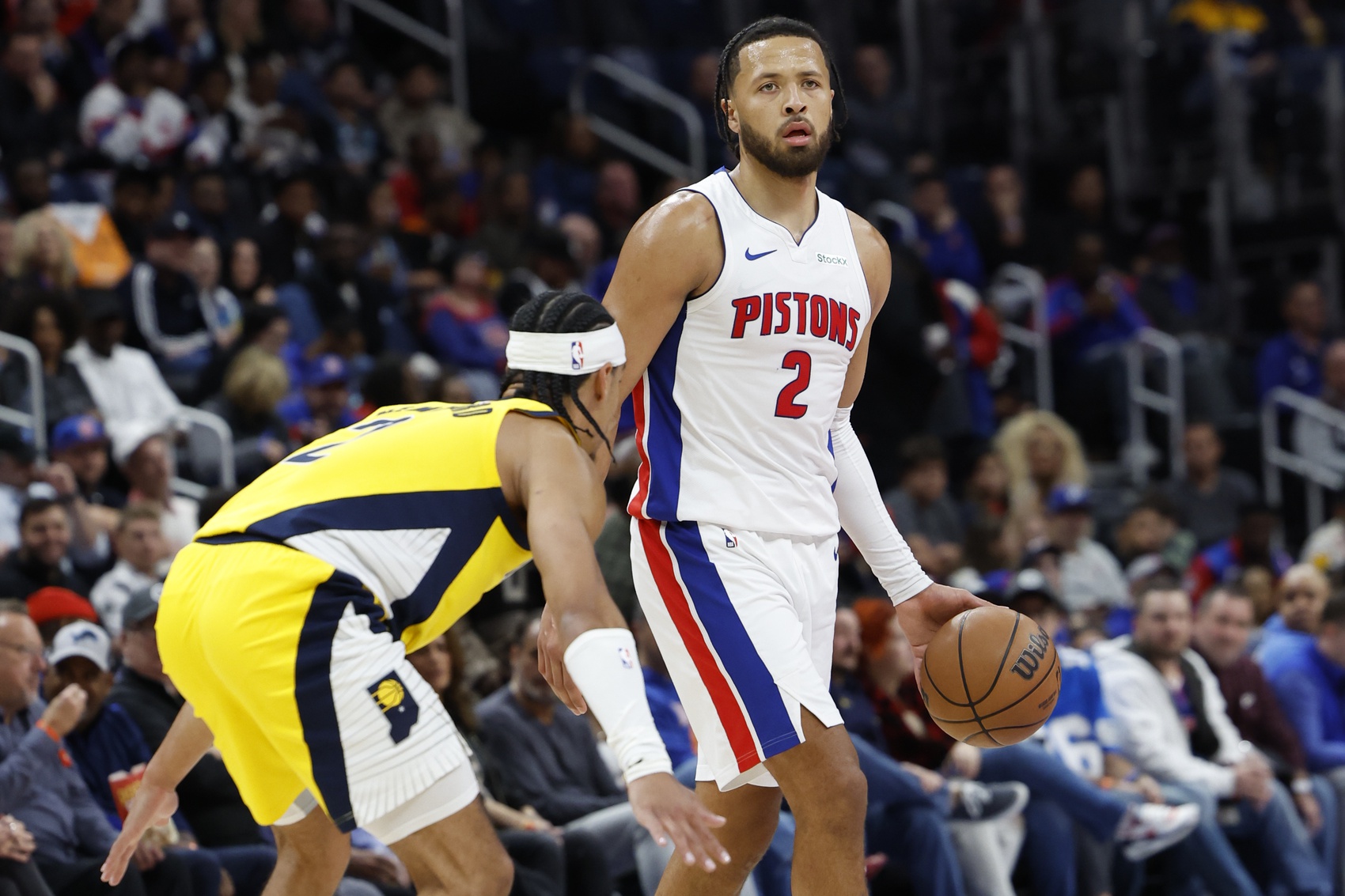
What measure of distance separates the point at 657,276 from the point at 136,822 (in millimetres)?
1852

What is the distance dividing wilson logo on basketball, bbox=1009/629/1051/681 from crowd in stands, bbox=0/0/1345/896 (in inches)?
69.0

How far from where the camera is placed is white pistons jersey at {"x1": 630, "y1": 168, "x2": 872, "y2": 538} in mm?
4516

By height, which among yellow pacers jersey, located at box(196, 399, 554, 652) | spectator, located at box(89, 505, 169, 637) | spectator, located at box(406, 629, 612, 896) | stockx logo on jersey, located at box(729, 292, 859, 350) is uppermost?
stockx logo on jersey, located at box(729, 292, 859, 350)

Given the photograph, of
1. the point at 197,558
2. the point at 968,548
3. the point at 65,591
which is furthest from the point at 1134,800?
the point at 197,558

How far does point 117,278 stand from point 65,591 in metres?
4.13

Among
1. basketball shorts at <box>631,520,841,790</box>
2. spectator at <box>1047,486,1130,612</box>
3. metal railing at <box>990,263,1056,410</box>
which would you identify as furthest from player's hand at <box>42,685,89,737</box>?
metal railing at <box>990,263,1056,410</box>

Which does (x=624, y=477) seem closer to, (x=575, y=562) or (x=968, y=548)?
(x=968, y=548)

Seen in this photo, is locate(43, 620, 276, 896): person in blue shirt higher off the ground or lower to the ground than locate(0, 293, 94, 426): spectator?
lower

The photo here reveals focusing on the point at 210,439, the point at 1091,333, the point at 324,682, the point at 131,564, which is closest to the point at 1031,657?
the point at 324,682

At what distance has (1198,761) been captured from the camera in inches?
331

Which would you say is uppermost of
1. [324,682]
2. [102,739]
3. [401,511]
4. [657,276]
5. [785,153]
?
[785,153]

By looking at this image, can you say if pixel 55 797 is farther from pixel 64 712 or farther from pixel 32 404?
pixel 32 404

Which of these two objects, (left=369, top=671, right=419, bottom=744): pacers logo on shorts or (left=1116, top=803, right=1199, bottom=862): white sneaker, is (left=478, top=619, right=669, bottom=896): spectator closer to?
(left=1116, top=803, right=1199, bottom=862): white sneaker

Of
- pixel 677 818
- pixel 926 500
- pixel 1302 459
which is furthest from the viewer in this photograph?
pixel 1302 459
